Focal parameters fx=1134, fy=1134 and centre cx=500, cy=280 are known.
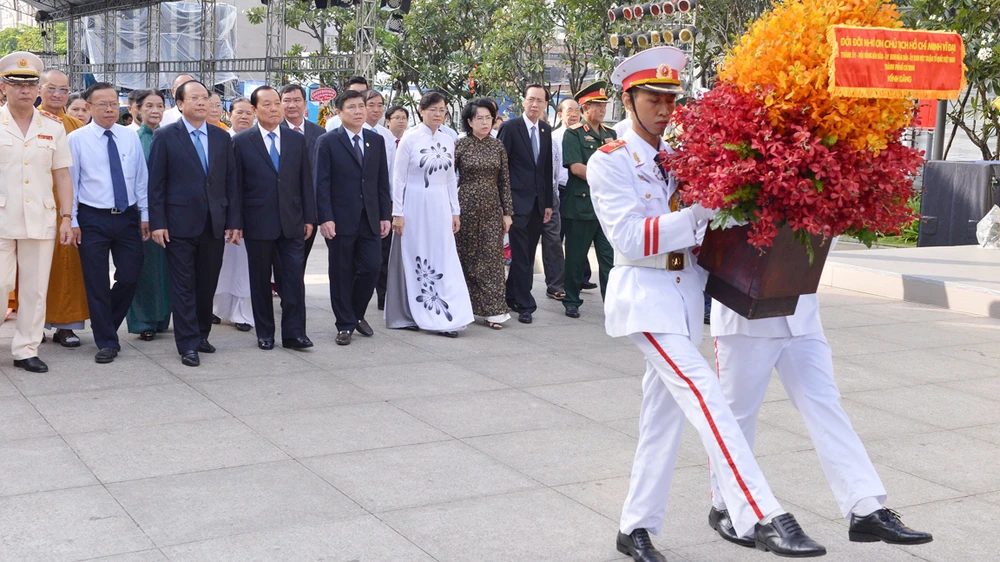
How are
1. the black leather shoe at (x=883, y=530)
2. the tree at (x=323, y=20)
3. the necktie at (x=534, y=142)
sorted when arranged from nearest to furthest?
the black leather shoe at (x=883, y=530) < the necktie at (x=534, y=142) < the tree at (x=323, y=20)

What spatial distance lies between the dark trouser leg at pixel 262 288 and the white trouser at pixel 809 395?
172 inches

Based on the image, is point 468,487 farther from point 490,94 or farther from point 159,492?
point 490,94

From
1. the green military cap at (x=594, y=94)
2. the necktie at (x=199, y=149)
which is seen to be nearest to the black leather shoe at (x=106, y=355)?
the necktie at (x=199, y=149)

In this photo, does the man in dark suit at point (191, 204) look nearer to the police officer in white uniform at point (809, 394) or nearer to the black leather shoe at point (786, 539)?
the police officer in white uniform at point (809, 394)

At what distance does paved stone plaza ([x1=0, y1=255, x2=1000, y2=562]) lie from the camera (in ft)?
13.8

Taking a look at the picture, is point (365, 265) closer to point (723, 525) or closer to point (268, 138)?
point (268, 138)

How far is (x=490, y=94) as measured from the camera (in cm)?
2736

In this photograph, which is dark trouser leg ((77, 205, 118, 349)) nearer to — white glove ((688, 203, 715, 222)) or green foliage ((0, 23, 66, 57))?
white glove ((688, 203, 715, 222))

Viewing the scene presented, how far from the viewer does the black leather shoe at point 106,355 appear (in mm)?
7215

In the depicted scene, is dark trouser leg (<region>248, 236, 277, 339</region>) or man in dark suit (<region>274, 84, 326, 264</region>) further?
man in dark suit (<region>274, 84, 326, 264</region>)

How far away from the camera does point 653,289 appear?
3.93m

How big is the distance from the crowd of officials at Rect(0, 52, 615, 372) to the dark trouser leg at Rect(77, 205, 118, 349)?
0.5 inches

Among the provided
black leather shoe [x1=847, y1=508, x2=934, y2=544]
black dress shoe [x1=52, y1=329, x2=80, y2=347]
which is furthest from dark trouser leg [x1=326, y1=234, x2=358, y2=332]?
black leather shoe [x1=847, y1=508, x2=934, y2=544]

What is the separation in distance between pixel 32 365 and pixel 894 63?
214 inches
